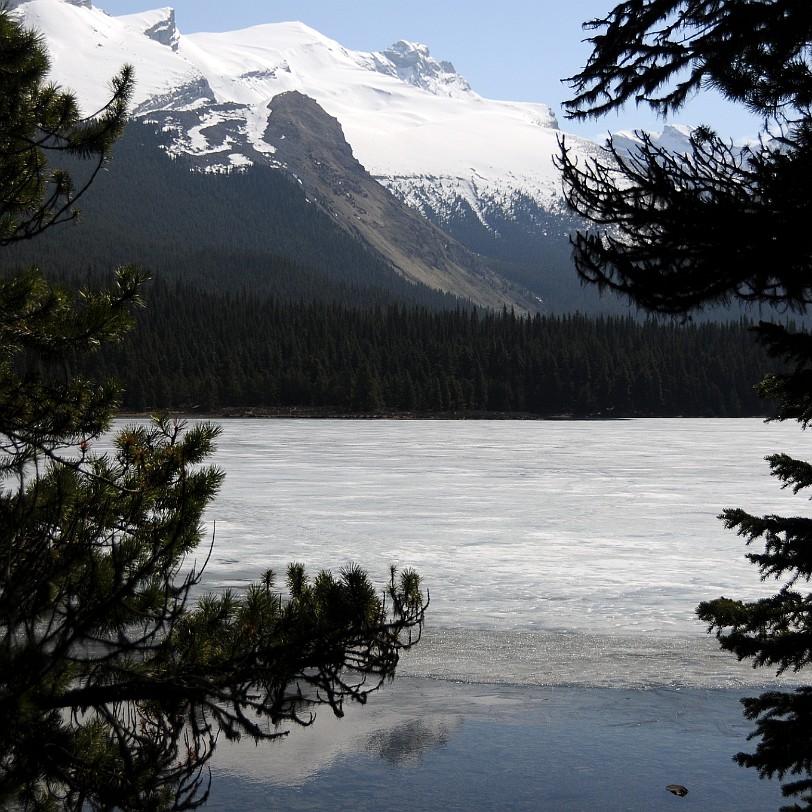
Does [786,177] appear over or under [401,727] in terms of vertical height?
over

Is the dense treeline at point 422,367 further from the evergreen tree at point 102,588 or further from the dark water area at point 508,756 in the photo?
the evergreen tree at point 102,588

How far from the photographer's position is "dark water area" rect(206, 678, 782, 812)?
9281 millimetres

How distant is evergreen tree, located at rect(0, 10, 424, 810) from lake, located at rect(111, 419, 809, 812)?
71.4 inches

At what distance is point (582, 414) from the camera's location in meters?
150

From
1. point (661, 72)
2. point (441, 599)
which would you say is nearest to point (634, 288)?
point (661, 72)

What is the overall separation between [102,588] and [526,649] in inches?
320

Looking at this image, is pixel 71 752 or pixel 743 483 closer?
pixel 71 752

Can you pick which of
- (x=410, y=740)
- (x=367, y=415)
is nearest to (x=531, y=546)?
(x=410, y=740)

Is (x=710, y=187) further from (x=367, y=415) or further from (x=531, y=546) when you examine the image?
(x=367, y=415)

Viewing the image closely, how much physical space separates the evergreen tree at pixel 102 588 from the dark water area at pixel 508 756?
102cm

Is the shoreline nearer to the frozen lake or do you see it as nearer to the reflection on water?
the frozen lake

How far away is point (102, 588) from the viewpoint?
291 inches

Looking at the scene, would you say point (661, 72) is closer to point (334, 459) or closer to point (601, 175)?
point (601, 175)

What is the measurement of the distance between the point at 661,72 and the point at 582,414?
478 ft
